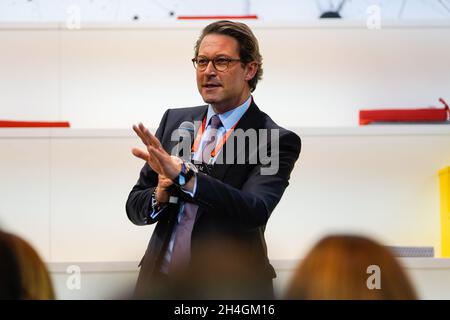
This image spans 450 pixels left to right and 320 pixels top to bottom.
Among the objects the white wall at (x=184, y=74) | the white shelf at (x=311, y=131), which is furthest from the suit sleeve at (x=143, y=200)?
the white wall at (x=184, y=74)

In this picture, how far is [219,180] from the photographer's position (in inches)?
80.2

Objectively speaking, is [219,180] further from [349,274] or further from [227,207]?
[349,274]

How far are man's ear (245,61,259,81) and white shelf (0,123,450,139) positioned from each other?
0.68 m

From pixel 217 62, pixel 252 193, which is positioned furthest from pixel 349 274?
pixel 217 62

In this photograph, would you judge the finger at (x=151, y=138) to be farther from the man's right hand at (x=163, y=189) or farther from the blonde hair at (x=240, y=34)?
the blonde hair at (x=240, y=34)

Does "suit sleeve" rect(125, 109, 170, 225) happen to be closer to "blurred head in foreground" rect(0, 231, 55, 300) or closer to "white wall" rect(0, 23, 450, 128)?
"blurred head in foreground" rect(0, 231, 55, 300)

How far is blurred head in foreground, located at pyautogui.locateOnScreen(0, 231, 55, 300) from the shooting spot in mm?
1011

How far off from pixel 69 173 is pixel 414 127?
1.26 metres

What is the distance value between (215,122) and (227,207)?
0.34 meters

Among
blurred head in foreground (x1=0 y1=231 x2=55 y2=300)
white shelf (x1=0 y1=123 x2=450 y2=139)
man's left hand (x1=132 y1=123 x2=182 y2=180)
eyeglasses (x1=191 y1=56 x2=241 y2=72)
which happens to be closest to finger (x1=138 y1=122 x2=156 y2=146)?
man's left hand (x1=132 y1=123 x2=182 y2=180)

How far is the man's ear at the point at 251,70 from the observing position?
7.32ft

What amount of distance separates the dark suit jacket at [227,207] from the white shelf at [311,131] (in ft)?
2.52
